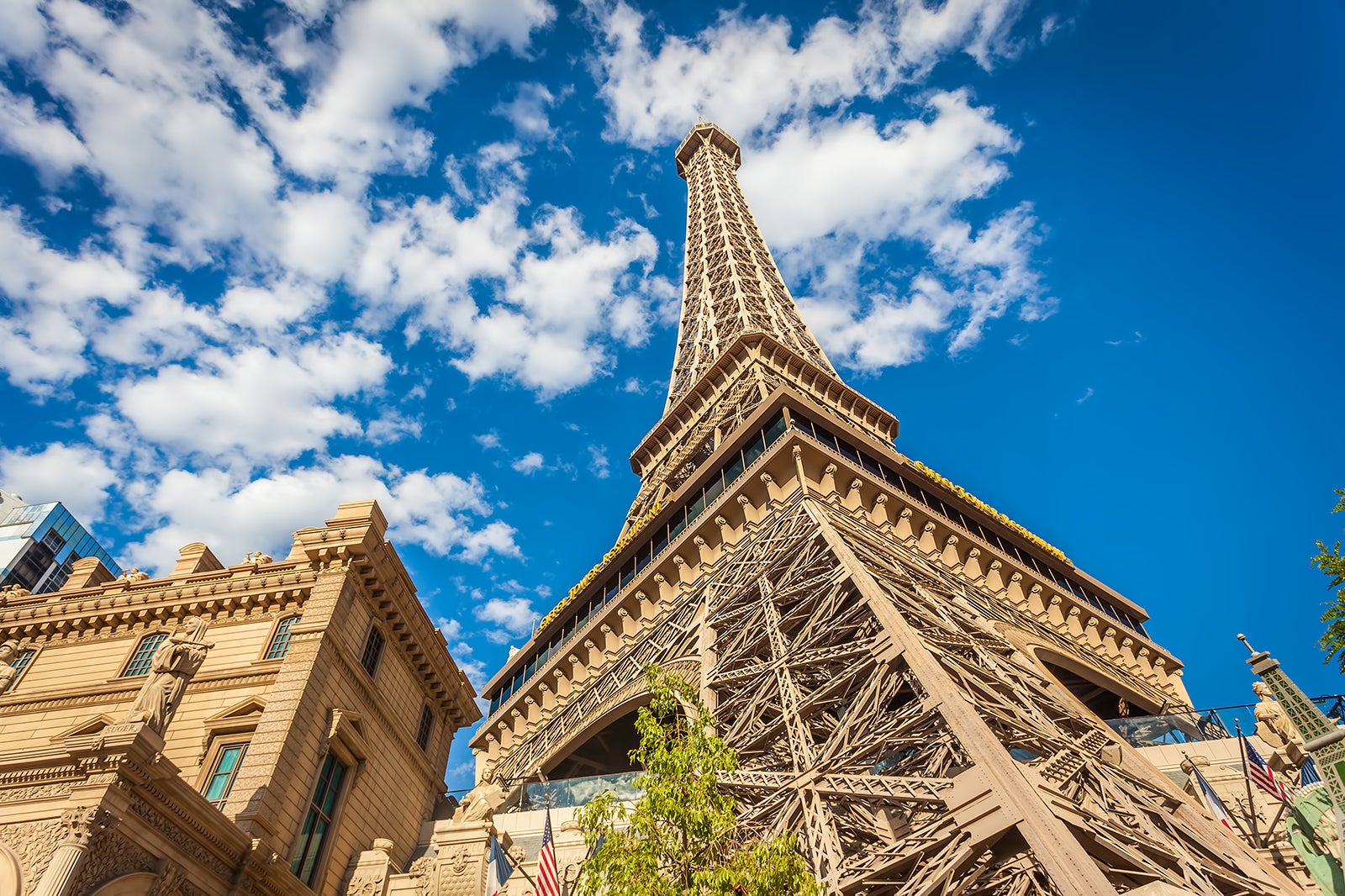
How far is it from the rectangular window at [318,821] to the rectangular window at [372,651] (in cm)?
307

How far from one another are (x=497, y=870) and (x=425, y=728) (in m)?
9.89

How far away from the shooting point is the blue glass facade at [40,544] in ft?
276

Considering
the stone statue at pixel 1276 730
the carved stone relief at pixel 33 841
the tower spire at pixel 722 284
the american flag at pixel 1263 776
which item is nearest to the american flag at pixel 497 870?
the carved stone relief at pixel 33 841

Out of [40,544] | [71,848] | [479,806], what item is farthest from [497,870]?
[40,544]

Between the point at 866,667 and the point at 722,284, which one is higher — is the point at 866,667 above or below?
below

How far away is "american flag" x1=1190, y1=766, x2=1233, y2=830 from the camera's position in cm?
1683

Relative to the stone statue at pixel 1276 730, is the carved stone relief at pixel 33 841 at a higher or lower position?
lower

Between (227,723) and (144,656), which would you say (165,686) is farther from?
(144,656)

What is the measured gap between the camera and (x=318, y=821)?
18.6m

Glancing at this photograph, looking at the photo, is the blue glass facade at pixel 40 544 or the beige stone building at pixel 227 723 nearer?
the beige stone building at pixel 227 723

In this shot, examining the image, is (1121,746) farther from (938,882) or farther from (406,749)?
(406,749)

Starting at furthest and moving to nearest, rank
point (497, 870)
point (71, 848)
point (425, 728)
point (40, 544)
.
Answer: point (40, 544) → point (425, 728) → point (497, 870) → point (71, 848)

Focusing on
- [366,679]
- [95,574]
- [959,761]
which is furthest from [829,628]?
[95,574]

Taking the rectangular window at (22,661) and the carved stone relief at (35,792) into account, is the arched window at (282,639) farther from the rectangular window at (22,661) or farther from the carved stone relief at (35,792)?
the carved stone relief at (35,792)
